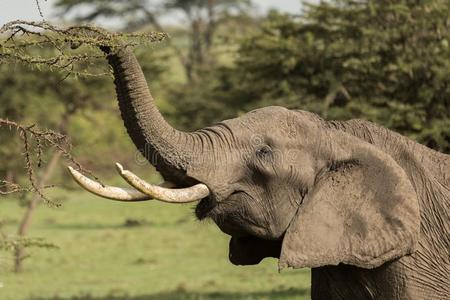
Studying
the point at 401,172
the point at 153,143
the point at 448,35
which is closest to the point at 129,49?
the point at 153,143

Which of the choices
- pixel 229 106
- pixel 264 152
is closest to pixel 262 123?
pixel 264 152

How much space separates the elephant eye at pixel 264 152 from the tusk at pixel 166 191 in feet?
1.25

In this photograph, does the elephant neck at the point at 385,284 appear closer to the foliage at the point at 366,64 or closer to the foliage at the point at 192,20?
the foliage at the point at 366,64

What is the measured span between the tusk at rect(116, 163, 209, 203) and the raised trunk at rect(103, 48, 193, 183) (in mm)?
122

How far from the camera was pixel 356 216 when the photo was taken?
20.3 feet

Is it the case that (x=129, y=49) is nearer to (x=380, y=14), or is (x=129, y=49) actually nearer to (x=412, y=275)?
(x=412, y=275)

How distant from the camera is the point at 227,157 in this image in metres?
6.16

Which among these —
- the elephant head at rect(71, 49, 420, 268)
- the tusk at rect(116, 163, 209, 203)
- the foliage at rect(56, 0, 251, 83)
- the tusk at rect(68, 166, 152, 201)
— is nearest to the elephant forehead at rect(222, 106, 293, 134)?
the elephant head at rect(71, 49, 420, 268)

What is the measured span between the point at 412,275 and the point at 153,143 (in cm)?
155

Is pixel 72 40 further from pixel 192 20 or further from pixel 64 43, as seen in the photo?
pixel 192 20

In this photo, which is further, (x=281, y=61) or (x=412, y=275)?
(x=281, y=61)

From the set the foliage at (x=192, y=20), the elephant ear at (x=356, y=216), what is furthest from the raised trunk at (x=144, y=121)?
Result: the foliage at (x=192, y=20)

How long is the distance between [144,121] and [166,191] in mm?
370

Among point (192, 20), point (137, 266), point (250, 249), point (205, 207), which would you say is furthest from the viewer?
point (192, 20)
